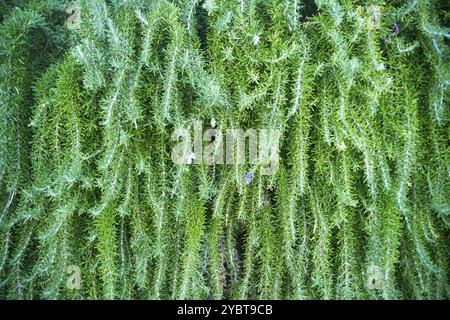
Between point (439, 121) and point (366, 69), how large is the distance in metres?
0.26

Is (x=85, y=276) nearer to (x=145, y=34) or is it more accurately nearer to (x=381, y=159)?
(x=145, y=34)

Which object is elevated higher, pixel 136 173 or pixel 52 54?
pixel 52 54

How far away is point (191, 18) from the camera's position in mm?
1043

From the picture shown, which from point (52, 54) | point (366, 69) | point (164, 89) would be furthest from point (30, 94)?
point (366, 69)

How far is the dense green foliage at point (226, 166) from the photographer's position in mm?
1017

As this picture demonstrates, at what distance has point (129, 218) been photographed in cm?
114

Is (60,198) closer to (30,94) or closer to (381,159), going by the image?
(30,94)

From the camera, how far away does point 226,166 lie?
1.10 metres

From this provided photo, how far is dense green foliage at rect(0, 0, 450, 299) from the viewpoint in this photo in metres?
1.02

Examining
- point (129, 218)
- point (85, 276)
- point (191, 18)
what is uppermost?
point (191, 18)

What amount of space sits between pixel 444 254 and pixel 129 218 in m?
0.98

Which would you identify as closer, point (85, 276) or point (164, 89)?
point (164, 89)
